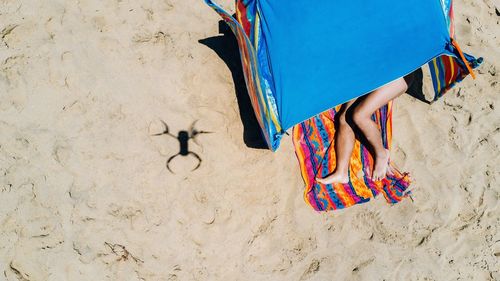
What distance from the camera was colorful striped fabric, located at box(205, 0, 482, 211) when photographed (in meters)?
2.49

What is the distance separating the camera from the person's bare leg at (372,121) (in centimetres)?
269

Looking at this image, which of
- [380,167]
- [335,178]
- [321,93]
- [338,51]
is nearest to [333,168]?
[335,178]

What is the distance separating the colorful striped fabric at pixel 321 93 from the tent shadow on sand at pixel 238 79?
0.16 metres

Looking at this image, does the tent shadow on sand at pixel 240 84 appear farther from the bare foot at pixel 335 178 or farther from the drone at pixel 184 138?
the bare foot at pixel 335 178

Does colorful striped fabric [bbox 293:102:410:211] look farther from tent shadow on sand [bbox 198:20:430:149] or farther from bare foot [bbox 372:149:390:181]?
tent shadow on sand [bbox 198:20:430:149]

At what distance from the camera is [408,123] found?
296 centimetres

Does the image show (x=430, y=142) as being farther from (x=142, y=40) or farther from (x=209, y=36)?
(x=142, y=40)

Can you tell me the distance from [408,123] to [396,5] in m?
0.81

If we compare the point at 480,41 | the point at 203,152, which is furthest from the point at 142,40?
the point at 480,41

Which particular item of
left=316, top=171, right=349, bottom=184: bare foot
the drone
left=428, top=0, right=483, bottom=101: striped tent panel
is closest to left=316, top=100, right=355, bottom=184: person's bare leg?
left=316, top=171, right=349, bottom=184: bare foot

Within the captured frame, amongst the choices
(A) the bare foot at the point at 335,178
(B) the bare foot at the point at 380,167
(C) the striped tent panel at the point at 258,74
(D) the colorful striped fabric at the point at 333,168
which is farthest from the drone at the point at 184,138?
(B) the bare foot at the point at 380,167

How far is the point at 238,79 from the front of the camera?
9.59 ft

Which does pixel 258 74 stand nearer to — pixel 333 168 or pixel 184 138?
pixel 184 138

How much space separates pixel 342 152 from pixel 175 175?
1.01 metres
